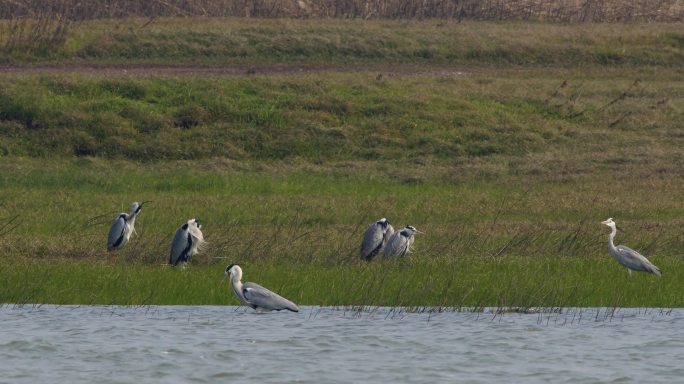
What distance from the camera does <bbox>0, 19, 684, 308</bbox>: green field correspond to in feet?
42.0

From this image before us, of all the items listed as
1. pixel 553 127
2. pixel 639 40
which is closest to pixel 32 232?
pixel 553 127

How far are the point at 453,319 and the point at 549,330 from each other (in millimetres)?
820

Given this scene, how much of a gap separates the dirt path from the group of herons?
1232 centimetres

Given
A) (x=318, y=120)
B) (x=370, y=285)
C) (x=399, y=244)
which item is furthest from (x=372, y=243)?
(x=318, y=120)

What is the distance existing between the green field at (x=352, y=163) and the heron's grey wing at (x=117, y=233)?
0.20 metres

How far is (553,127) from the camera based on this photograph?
23.7m

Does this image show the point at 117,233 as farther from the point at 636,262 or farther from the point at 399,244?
the point at 636,262

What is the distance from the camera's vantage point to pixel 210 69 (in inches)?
1101

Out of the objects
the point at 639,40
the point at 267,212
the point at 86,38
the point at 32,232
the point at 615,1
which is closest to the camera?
the point at 32,232

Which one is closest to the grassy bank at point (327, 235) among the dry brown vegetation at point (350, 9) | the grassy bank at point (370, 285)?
the grassy bank at point (370, 285)

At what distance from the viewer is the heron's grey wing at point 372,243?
13.9m

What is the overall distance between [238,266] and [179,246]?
5.38ft

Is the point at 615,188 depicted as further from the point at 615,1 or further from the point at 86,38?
the point at 615,1

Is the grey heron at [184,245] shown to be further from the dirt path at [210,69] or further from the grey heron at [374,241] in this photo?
the dirt path at [210,69]
